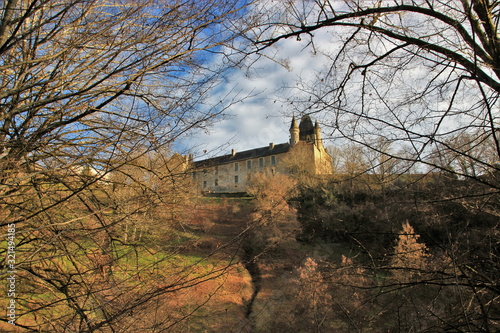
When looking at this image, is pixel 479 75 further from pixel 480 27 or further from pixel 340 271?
pixel 340 271

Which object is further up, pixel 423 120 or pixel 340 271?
pixel 423 120

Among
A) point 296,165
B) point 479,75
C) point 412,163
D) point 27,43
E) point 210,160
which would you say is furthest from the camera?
point 296,165

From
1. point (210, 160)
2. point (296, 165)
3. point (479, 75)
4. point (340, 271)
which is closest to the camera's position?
point (479, 75)

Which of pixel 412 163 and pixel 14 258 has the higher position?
pixel 412 163

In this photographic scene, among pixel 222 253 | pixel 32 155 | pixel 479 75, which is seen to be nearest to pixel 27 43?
pixel 32 155

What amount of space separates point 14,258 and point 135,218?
3.10 ft

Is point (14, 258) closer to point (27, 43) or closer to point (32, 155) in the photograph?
point (32, 155)

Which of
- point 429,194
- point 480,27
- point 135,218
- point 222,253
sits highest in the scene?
point 480,27

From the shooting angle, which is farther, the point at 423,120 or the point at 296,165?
the point at 296,165

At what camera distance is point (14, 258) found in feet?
7.70

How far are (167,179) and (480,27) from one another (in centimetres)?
286

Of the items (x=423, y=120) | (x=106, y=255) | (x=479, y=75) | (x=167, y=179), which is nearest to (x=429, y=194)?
(x=423, y=120)

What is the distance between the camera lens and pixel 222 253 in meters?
2.04

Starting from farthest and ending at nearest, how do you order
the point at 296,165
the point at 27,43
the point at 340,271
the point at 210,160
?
1. the point at 296,165
2. the point at 210,160
3. the point at 27,43
4. the point at 340,271
